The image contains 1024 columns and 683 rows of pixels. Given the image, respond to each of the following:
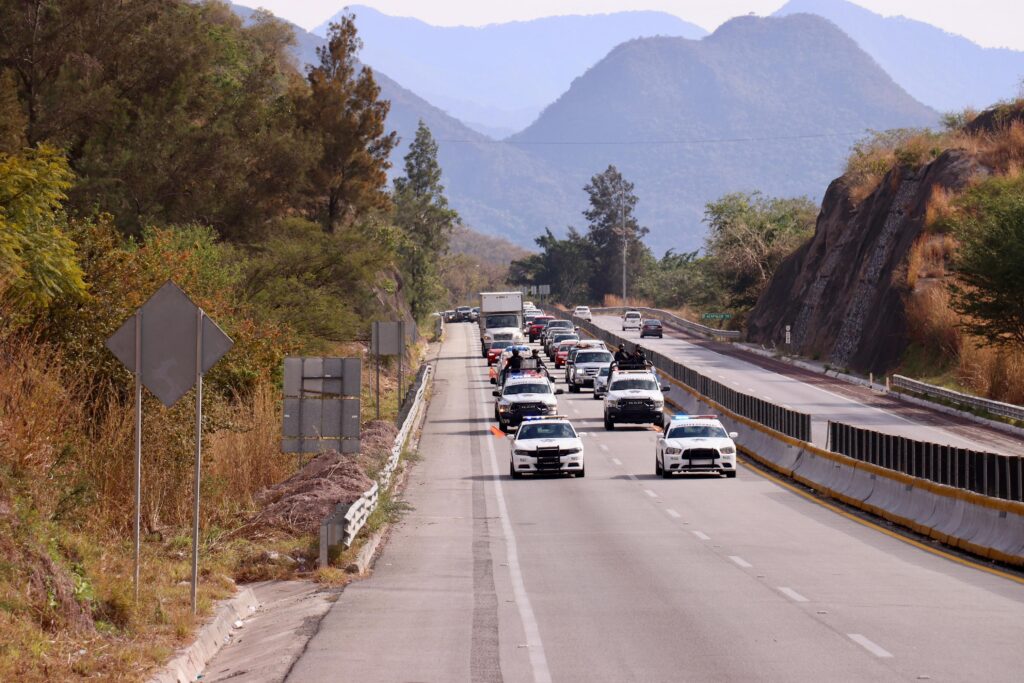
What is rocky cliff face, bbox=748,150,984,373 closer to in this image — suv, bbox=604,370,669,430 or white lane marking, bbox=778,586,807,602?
suv, bbox=604,370,669,430

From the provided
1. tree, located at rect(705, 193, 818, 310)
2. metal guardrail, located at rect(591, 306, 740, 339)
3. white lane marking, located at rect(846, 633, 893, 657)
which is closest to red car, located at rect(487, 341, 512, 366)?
metal guardrail, located at rect(591, 306, 740, 339)

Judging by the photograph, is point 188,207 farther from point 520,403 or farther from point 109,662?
point 109,662

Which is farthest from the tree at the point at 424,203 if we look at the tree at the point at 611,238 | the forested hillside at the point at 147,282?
the forested hillside at the point at 147,282

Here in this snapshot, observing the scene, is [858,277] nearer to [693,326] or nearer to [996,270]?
[996,270]

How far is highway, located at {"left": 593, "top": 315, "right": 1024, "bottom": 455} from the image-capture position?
41250 millimetres

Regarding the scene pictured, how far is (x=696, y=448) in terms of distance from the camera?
110ft

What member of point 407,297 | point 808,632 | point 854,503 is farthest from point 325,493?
point 407,297

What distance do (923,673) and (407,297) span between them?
3895 inches

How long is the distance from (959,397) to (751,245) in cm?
6696

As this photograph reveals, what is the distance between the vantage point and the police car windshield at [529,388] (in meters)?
46.5

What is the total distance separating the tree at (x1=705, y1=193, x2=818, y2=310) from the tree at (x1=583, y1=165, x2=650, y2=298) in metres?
47.6

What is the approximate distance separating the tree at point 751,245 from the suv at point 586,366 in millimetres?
47641

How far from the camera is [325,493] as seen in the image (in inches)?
949

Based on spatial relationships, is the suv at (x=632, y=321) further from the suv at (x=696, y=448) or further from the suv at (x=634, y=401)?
the suv at (x=696, y=448)
